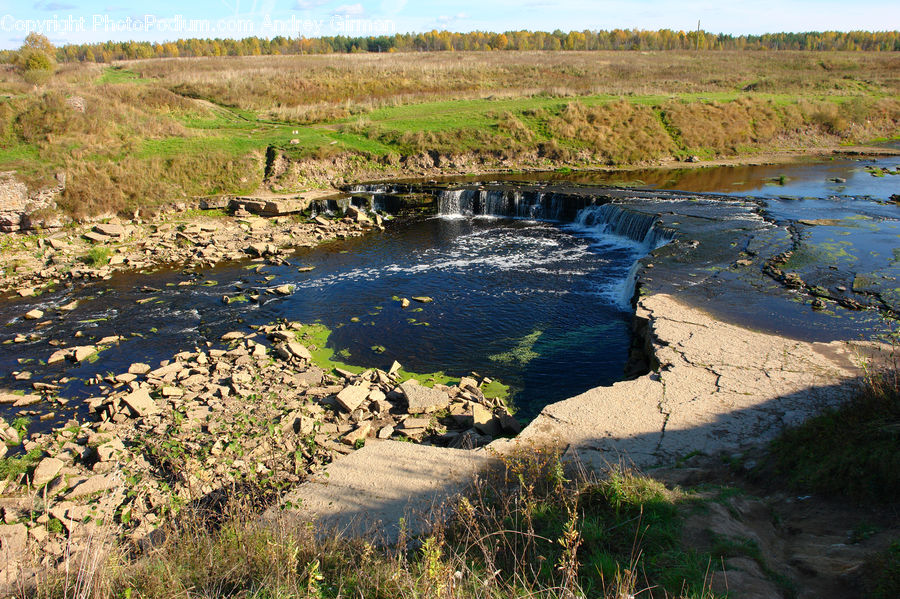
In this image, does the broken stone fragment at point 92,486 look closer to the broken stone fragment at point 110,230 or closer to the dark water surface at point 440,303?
the dark water surface at point 440,303

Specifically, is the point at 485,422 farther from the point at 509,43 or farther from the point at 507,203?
the point at 509,43

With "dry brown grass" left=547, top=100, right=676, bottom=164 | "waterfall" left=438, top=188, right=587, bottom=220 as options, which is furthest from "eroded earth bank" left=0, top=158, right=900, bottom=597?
"dry brown grass" left=547, top=100, right=676, bottom=164

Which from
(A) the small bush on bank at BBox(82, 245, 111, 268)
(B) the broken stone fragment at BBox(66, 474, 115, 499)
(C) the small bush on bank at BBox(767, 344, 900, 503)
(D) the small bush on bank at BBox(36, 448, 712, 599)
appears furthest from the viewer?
Result: (A) the small bush on bank at BBox(82, 245, 111, 268)

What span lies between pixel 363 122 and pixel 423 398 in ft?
86.0

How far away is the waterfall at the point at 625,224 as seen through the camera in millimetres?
18477

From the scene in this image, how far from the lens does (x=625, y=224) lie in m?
20.7

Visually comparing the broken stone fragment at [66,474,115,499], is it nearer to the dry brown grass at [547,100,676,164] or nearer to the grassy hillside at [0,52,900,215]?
the grassy hillside at [0,52,900,215]

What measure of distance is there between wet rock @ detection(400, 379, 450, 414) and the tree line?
93952 millimetres

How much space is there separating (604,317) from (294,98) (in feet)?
111

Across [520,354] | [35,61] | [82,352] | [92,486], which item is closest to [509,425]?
[520,354]

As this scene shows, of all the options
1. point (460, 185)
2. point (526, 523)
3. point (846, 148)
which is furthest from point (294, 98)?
point (526, 523)

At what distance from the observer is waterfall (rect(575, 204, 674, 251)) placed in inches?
727

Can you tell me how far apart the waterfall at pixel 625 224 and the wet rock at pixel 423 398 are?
11.4 meters

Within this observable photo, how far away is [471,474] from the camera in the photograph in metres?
6.40
